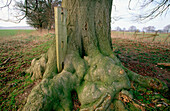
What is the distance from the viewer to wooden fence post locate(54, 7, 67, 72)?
252cm

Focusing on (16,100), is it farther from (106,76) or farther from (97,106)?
(106,76)

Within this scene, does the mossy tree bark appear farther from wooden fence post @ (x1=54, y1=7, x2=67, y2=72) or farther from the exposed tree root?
wooden fence post @ (x1=54, y1=7, x2=67, y2=72)

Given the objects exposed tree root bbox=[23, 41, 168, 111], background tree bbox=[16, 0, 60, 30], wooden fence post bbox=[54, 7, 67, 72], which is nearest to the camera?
exposed tree root bbox=[23, 41, 168, 111]

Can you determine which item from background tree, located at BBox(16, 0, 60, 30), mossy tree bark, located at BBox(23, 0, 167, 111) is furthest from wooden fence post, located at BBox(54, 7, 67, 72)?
background tree, located at BBox(16, 0, 60, 30)

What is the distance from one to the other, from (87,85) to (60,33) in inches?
67.1

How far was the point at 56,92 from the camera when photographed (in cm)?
248

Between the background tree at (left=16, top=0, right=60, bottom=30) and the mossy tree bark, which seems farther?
the background tree at (left=16, top=0, right=60, bottom=30)

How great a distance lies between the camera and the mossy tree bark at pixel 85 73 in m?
2.31

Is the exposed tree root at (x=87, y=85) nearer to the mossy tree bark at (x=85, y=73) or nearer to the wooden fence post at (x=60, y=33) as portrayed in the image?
the mossy tree bark at (x=85, y=73)

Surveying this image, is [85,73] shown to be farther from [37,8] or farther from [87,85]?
[37,8]

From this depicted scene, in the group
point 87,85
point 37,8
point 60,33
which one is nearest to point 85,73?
point 87,85

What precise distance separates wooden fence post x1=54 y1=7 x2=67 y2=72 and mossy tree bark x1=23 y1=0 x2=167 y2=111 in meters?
0.21

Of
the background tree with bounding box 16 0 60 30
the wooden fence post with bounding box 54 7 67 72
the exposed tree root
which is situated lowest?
the exposed tree root

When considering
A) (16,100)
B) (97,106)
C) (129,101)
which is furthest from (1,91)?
(129,101)
